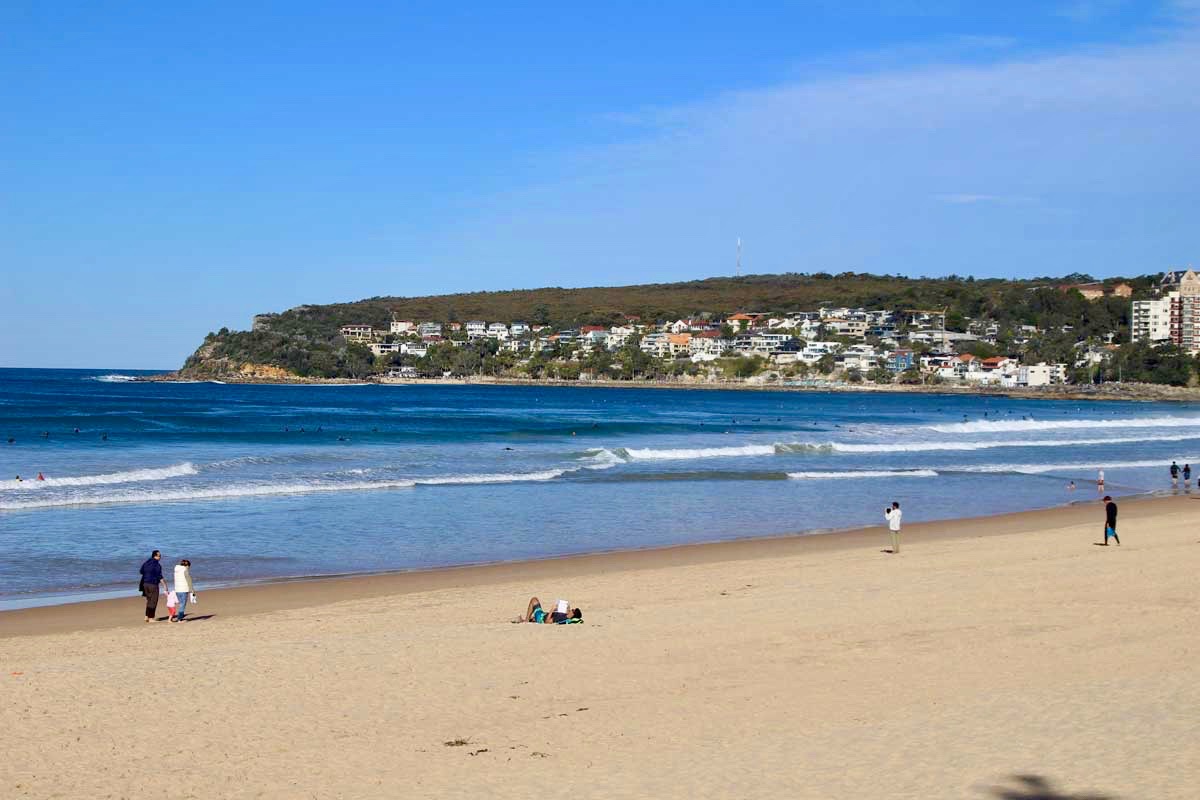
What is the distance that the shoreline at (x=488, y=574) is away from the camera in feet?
46.7

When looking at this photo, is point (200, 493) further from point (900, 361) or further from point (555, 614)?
point (900, 361)

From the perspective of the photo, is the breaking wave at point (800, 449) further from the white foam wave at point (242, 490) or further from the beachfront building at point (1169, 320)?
the beachfront building at point (1169, 320)

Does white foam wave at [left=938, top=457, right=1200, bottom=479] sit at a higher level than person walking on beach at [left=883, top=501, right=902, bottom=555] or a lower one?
lower

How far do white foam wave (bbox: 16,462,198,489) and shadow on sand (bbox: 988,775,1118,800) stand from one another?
27156mm

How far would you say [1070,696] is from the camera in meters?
9.59

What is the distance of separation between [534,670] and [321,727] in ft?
8.06

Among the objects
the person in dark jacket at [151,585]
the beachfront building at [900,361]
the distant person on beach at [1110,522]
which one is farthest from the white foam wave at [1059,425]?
the beachfront building at [900,361]

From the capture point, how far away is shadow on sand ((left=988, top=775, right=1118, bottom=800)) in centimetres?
Result: 713

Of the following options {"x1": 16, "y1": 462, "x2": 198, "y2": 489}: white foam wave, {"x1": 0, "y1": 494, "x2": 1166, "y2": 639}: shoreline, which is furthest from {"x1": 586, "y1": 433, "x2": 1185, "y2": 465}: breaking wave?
{"x1": 0, "y1": 494, "x2": 1166, "y2": 639}: shoreline

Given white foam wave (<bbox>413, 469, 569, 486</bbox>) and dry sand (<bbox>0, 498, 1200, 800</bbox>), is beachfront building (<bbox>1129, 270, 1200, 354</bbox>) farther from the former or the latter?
dry sand (<bbox>0, 498, 1200, 800</bbox>)

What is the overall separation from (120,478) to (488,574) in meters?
17.9

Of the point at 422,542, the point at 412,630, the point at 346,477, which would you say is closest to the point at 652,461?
the point at 346,477

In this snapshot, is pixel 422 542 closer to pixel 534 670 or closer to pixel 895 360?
pixel 534 670

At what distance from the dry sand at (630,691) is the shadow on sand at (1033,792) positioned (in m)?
0.03
